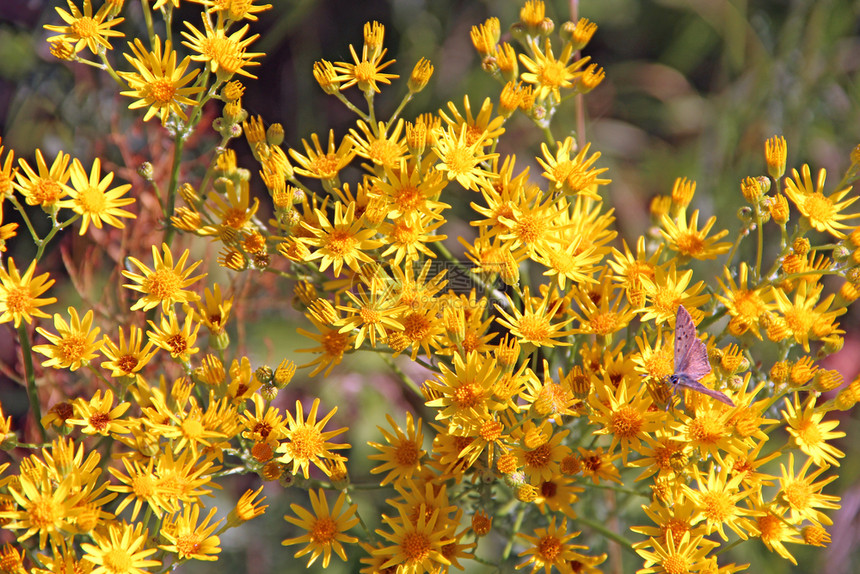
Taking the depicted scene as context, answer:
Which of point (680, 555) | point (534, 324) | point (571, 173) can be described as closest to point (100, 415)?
point (534, 324)

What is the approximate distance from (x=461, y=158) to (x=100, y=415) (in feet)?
3.42

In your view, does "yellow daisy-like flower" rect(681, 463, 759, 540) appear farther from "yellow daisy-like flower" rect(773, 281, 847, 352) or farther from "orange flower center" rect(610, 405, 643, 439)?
"yellow daisy-like flower" rect(773, 281, 847, 352)

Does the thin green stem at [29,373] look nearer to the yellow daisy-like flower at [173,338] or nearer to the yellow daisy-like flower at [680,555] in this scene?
the yellow daisy-like flower at [173,338]

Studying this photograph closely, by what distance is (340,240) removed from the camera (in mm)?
1611

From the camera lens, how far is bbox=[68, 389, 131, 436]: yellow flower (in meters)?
1.53

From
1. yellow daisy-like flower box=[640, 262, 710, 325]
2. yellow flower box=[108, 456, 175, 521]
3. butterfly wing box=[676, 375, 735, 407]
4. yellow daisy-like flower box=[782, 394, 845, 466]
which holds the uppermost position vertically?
butterfly wing box=[676, 375, 735, 407]

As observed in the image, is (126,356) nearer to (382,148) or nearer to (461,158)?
(382,148)

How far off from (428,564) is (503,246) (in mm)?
778

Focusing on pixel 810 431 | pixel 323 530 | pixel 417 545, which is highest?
pixel 810 431

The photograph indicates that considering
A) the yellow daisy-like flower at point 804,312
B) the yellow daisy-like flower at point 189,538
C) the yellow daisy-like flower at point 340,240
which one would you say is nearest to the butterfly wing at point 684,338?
the yellow daisy-like flower at point 804,312

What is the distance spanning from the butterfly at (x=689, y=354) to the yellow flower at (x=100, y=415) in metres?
1.22

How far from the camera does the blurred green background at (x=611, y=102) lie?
9.14 feet

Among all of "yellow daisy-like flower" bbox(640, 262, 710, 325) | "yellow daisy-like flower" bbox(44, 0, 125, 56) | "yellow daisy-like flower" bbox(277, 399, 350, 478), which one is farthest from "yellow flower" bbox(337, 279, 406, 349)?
"yellow daisy-like flower" bbox(44, 0, 125, 56)

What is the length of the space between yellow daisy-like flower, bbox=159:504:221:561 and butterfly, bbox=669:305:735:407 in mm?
1078
